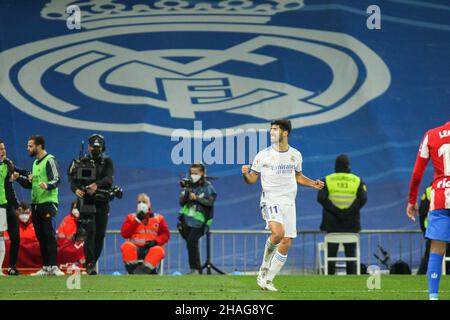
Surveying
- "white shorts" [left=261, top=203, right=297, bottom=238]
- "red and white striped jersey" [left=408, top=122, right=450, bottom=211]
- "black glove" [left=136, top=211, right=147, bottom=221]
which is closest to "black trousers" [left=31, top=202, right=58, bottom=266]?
"black glove" [left=136, top=211, right=147, bottom=221]

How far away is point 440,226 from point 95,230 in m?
7.18

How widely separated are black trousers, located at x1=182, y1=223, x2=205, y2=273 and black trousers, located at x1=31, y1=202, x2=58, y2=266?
101 inches

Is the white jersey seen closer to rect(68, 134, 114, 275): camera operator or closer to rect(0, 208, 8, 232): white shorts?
rect(68, 134, 114, 275): camera operator

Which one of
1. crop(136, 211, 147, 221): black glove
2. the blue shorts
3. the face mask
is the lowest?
the blue shorts

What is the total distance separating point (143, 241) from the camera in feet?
55.6

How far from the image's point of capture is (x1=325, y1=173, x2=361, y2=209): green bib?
17.1 meters

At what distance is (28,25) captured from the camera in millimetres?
20094

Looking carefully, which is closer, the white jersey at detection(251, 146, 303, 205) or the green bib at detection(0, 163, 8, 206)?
the white jersey at detection(251, 146, 303, 205)

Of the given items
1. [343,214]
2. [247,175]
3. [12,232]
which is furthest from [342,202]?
[12,232]

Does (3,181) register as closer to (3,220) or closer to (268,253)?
(3,220)

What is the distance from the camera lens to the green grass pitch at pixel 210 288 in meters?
11.4

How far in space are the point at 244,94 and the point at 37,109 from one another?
396 cm

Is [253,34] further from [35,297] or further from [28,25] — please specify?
[35,297]

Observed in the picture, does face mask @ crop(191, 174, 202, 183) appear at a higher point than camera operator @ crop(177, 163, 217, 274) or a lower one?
higher
